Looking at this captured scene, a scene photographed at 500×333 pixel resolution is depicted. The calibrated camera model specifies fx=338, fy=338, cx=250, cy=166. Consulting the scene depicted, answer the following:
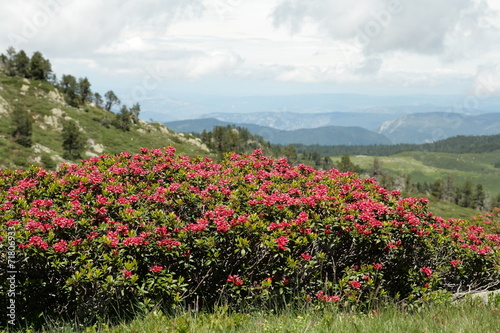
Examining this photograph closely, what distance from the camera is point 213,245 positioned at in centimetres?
642

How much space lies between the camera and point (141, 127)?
412 feet

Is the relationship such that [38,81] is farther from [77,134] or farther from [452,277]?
[452,277]

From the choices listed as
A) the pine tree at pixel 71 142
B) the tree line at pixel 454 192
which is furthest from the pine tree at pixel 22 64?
the tree line at pixel 454 192

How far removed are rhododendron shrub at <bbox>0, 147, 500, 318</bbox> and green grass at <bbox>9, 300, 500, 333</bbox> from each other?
0.40m

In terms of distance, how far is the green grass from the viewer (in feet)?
17.7

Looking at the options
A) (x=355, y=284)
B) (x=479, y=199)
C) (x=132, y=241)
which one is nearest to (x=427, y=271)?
(x=355, y=284)

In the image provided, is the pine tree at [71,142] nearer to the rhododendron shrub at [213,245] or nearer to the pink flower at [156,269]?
the rhododendron shrub at [213,245]

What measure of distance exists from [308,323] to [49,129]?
3677 inches

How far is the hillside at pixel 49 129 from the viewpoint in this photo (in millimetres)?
58888

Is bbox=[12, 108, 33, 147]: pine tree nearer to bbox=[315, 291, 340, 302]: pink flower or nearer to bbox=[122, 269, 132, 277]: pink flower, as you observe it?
bbox=[122, 269, 132, 277]: pink flower

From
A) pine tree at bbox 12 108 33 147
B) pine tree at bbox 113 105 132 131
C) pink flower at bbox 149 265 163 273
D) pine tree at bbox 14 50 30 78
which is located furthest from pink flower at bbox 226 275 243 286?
pine tree at bbox 14 50 30 78

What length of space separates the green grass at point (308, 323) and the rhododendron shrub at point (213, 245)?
40 cm

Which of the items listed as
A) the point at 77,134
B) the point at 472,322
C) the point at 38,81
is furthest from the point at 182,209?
the point at 38,81

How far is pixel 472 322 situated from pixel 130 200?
7156 millimetres
